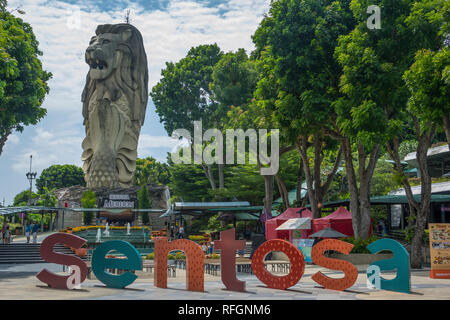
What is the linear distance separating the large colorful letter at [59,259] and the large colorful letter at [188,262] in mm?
2176

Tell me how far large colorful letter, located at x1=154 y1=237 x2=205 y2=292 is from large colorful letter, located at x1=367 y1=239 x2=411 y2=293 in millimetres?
4879

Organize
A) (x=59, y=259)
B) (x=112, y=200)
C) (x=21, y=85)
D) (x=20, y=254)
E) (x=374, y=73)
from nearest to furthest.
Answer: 1. (x=59, y=259)
2. (x=374, y=73)
3. (x=20, y=254)
4. (x=21, y=85)
5. (x=112, y=200)

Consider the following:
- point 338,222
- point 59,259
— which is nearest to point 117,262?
point 59,259

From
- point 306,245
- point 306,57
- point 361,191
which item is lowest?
point 306,245

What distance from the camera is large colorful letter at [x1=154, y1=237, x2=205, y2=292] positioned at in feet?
44.0

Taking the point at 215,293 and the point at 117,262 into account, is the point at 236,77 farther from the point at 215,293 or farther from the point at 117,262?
the point at 215,293

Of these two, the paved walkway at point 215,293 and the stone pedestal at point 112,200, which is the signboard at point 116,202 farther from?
the paved walkway at point 215,293

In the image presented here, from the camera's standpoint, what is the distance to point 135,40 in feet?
186

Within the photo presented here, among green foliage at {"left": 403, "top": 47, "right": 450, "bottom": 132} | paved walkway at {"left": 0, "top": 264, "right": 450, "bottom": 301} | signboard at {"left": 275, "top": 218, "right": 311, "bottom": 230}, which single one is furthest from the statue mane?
green foliage at {"left": 403, "top": 47, "right": 450, "bottom": 132}

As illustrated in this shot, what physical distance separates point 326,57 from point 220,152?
2236cm

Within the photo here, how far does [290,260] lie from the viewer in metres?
13.1

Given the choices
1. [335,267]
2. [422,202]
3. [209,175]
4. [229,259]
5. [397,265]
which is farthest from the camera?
[209,175]

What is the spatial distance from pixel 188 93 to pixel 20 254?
1221 inches

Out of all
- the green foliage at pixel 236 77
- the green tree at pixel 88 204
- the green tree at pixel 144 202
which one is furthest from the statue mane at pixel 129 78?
the green foliage at pixel 236 77
